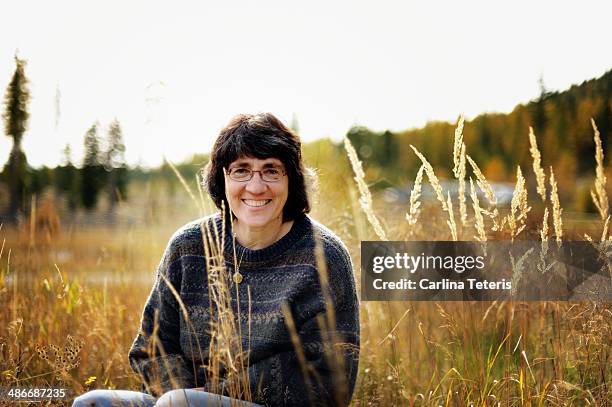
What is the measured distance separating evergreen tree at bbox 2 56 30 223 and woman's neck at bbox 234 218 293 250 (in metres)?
1.79

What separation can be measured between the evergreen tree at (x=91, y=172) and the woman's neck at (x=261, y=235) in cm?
187

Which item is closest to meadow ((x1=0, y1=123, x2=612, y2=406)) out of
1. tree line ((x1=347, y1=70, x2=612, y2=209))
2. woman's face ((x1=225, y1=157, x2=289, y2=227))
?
woman's face ((x1=225, y1=157, x2=289, y2=227))

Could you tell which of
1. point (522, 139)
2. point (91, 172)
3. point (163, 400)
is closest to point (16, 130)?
point (91, 172)

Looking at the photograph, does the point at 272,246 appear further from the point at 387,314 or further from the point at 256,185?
the point at 387,314

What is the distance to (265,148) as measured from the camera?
185 centimetres

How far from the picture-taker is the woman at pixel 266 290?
5.74 ft

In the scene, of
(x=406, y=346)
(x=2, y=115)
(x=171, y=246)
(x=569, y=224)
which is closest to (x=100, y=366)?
(x=171, y=246)

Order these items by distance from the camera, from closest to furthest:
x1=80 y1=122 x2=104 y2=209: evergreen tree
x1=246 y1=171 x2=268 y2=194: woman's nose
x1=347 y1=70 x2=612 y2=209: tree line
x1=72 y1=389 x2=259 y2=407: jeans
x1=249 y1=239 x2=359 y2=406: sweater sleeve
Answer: x1=72 y1=389 x2=259 y2=407: jeans < x1=249 y1=239 x2=359 y2=406: sweater sleeve < x1=246 y1=171 x2=268 y2=194: woman's nose < x1=347 y1=70 x2=612 y2=209: tree line < x1=80 y1=122 x2=104 y2=209: evergreen tree

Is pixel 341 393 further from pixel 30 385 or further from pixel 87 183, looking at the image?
pixel 87 183

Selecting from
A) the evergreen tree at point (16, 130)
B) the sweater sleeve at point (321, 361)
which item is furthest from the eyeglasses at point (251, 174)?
the evergreen tree at point (16, 130)

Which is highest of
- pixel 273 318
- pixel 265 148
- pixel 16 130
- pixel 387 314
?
pixel 16 130

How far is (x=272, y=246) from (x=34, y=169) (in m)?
2.75

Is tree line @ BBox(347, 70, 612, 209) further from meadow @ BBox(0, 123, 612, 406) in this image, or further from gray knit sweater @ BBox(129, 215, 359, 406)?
gray knit sweater @ BBox(129, 215, 359, 406)

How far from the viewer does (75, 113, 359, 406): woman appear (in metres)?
1.75
